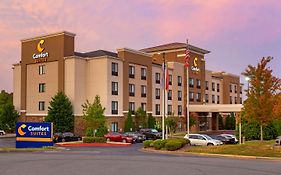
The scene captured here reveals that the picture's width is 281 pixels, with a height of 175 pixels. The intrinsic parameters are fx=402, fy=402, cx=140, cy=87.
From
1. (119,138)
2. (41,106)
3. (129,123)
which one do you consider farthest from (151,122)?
(119,138)

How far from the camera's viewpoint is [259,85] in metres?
38.6

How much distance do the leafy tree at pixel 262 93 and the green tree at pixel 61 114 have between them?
31249mm

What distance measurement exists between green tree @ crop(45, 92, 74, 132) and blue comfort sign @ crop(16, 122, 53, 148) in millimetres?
23914

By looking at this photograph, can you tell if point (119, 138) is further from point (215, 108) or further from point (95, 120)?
point (215, 108)

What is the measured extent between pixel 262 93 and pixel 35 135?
2167 centimetres

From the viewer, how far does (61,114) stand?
60.9 meters

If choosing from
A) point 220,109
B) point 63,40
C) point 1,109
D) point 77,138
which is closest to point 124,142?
point 77,138

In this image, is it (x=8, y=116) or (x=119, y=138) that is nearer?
(x=119, y=138)

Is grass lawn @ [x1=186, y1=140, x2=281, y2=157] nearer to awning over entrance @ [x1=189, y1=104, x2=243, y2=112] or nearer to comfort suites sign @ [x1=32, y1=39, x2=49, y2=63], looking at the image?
comfort suites sign @ [x1=32, y1=39, x2=49, y2=63]

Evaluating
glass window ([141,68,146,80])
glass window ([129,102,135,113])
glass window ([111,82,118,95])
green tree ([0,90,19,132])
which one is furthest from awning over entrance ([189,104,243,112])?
green tree ([0,90,19,132])

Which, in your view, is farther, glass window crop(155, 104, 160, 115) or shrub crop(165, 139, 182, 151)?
glass window crop(155, 104, 160, 115)

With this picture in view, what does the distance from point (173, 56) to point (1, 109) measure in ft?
124

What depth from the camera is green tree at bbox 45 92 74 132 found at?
6088cm

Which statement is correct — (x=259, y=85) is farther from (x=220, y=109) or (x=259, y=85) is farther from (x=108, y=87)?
(x=220, y=109)
